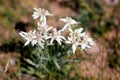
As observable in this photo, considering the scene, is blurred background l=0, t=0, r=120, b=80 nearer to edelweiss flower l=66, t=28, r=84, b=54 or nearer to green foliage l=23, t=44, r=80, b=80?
green foliage l=23, t=44, r=80, b=80

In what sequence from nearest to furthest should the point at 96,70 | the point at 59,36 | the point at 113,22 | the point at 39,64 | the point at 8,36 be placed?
the point at 59,36 → the point at 39,64 → the point at 96,70 → the point at 8,36 → the point at 113,22

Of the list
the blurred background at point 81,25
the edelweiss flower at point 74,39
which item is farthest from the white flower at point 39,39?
the blurred background at point 81,25

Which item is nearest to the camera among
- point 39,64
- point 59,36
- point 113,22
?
point 59,36

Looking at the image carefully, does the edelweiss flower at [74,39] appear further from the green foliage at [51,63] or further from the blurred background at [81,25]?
the blurred background at [81,25]

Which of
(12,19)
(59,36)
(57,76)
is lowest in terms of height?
(57,76)

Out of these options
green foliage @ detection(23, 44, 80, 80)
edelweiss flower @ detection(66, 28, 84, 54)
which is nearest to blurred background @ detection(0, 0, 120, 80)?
green foliage @ detection(23, 44, 80, 80)

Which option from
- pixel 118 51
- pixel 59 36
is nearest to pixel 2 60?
pixel 59 36

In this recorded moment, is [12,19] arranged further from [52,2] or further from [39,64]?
[39,64]

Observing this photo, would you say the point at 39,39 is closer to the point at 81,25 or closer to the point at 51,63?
the point at 51,63
